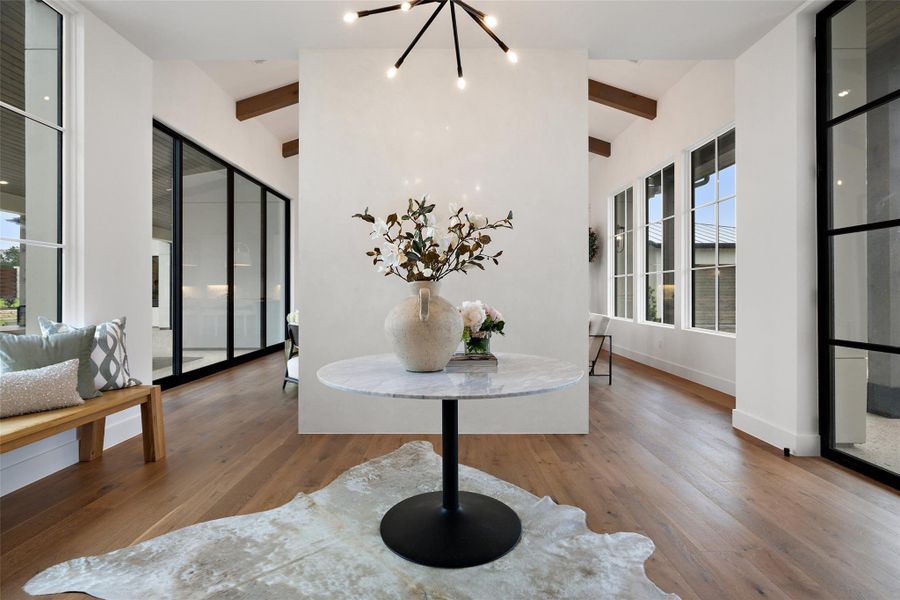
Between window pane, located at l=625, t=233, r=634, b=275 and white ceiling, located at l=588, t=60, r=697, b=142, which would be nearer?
white ceiling, located at l=588, t=60, r=697, b=142

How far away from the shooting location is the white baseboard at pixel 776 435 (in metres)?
2.71

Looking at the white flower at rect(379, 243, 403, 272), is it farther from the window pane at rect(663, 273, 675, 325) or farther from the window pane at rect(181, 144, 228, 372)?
the window pane at rect(663, 273, 675, 325)

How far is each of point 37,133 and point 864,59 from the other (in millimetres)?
4584

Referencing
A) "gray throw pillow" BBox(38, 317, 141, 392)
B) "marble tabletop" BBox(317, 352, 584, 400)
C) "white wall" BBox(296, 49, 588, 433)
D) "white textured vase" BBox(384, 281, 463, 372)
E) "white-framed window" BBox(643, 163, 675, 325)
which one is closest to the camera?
"marble tabletop" BBox(317, 352, 584, 400)

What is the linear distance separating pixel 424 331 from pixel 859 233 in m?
2.54

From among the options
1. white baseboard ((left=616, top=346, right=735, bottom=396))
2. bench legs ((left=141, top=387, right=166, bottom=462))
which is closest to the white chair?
white baseboard ((left=616, top=346, right=735, bottom=396))

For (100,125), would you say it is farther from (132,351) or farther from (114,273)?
(132,351)

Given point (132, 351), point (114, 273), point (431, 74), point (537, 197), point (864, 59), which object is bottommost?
point (132, 351)

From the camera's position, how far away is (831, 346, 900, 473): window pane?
7.52 feet

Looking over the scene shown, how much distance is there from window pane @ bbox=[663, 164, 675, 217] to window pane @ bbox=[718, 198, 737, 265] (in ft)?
2.88

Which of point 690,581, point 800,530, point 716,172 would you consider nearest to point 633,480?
point 800,530

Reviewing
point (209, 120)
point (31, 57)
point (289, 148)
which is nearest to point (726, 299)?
point (31, 57)

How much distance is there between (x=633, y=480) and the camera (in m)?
2.36

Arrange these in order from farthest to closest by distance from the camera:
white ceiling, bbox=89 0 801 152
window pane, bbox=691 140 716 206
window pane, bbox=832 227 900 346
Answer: window pane, bbox=691 140 716 206 < white ceiling, bbox=89 0 801 152 < window pane, bbox=832 227 900 346
